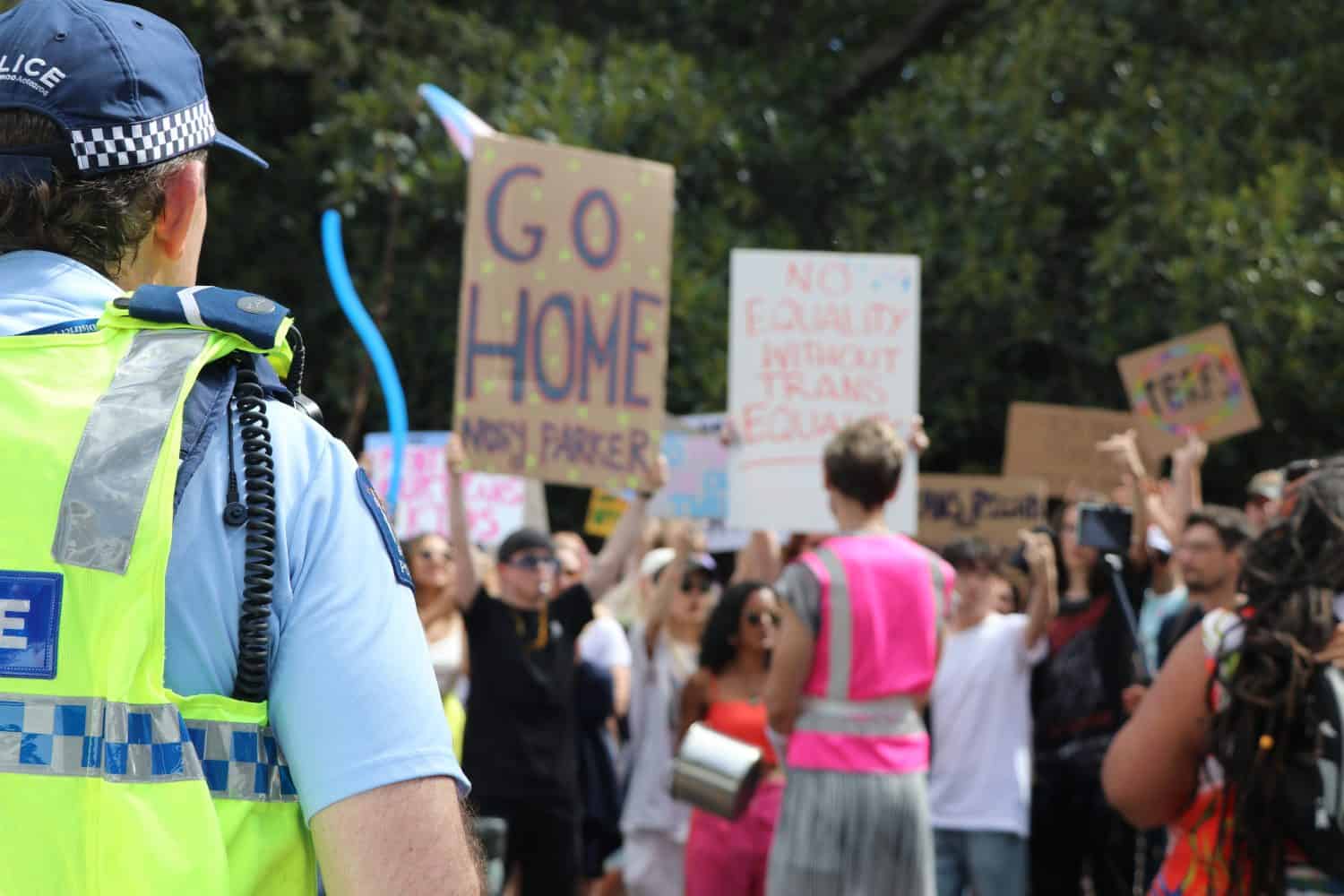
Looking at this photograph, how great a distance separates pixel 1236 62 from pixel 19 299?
13065 mm

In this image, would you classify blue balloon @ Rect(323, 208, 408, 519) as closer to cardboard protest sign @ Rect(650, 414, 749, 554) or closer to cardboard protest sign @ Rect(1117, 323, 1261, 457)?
cardboard protest sign @ Rect(650, 414, 749, 554)

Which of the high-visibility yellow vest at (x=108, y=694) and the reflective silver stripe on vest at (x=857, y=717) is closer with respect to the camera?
the high-visibility yellow vest at (x=108, y=694)

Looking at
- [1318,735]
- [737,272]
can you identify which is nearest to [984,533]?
[737,272]

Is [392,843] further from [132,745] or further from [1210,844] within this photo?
[1210,844]

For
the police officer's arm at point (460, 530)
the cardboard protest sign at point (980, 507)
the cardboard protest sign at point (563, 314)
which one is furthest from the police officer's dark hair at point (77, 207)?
the cardboard protest sign at point (980, 507)

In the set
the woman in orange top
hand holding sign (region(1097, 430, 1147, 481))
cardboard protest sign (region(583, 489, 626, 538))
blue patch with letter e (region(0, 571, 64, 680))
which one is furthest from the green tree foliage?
blue patch with letter e (region(0, 571, 64, 680))

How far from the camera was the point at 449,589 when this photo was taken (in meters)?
7.23

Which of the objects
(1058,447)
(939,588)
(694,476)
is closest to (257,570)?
(939,588)

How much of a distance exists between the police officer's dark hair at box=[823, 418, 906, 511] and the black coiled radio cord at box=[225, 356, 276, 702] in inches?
160

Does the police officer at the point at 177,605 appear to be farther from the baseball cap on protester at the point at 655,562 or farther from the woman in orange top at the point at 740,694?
the baseball cap on protester at the point at 655,562

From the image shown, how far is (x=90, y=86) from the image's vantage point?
1.45 meters

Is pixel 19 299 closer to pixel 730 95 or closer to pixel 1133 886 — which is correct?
pixel 1133 886

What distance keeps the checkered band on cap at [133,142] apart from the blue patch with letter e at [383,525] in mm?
312

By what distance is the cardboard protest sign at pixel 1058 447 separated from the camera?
9.73 metres
